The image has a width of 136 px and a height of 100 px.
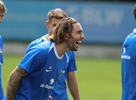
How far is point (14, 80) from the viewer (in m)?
3.90

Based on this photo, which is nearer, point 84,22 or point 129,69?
point 129,69

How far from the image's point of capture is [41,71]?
4121 millimetres

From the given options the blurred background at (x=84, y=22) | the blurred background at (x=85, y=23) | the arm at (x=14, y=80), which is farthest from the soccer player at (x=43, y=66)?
the blurred background at (x=84, y=22)

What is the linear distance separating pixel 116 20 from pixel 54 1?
Result: 17.1 feet

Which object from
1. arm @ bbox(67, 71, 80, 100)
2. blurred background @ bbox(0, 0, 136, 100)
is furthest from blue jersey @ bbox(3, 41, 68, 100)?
blurred background @ bbox(0, 0, 136, 100)

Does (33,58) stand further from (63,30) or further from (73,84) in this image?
(73,84)

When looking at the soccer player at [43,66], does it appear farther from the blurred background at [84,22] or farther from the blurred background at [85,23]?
the blurred background at [84,22]

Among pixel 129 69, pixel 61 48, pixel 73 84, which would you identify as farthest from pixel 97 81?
pixel 61 48

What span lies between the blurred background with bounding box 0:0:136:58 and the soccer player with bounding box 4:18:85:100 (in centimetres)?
2128

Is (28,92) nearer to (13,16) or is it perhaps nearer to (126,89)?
(126,89)

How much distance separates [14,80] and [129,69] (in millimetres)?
1601

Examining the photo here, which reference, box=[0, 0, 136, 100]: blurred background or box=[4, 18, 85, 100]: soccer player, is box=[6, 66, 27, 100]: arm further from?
box=[0, 0, 136, 100]: blurred background

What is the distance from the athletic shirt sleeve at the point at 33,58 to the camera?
3865 mm

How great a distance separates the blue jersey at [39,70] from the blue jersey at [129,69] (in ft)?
3.05
